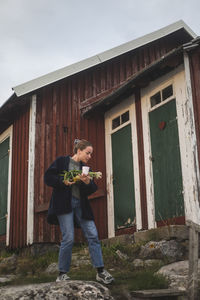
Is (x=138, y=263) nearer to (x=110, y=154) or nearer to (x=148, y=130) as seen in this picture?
(x=148, y=130)

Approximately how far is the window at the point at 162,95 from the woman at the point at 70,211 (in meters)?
3.51

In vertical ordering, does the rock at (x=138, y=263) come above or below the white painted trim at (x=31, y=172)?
below

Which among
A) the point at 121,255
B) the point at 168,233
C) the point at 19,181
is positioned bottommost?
the point at 121,255

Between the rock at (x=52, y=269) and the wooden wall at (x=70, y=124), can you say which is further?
the wooden wall at (x=70, y=124)

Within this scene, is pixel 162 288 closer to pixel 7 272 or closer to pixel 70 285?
pixel 70 285

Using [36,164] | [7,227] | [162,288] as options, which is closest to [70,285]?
[162,288]

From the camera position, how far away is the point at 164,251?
669 centimetres

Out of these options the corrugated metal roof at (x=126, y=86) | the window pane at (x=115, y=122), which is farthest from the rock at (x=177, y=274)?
the window pane at (x=115, y=122)

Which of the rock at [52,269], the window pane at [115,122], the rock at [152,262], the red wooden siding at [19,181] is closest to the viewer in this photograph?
the rock at [152,262]

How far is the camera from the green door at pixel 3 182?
34.5 feet

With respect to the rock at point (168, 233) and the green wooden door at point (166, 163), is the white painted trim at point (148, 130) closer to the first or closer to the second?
the green wooden door at point (166, 163)

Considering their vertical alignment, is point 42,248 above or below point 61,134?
below

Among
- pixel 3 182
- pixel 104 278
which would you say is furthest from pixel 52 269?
pixel 3 182

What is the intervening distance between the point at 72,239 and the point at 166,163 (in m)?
3.48
